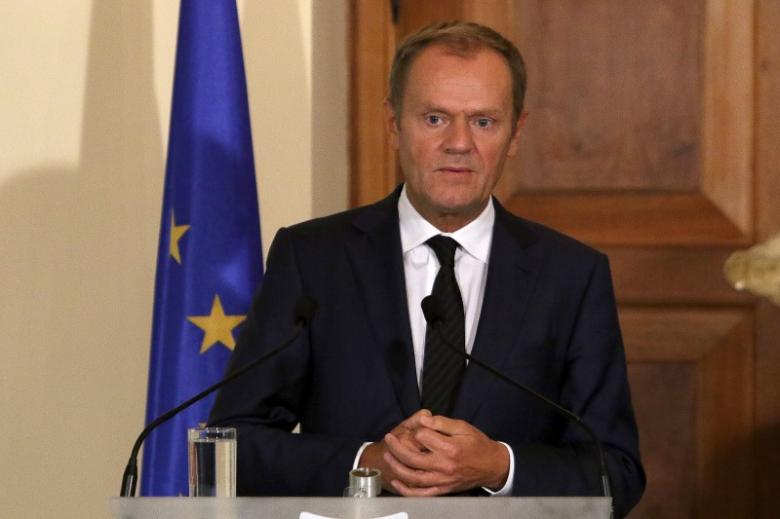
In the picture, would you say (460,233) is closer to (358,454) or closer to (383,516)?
(358,454)

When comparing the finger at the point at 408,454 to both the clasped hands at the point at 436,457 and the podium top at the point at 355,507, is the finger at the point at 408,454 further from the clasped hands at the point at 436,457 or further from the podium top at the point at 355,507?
the podium top at the point at 355,507

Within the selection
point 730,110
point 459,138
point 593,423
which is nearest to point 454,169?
point 459,138

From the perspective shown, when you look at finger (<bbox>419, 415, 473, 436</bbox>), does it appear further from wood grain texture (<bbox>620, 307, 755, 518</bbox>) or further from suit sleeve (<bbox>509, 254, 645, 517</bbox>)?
wood grain texture (<bbox>620, 307, 755, 518</bbox>)

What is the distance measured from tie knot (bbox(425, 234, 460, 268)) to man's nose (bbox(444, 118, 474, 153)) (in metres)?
0.16

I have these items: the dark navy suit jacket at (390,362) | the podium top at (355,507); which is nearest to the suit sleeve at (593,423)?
the dark navy suit jacket at (390,362)

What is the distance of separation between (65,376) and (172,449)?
30 centimetres

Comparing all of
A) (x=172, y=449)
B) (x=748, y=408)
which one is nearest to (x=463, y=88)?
(x=172, y=449)

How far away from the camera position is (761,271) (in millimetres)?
2531

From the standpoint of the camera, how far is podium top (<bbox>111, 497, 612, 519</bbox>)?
1.58 meters

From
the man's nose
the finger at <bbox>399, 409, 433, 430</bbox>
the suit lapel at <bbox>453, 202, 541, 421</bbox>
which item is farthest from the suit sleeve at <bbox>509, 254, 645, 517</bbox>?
the man's nose

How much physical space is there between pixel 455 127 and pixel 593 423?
554 mm

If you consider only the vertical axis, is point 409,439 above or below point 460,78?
below

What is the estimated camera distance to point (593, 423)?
2301mm

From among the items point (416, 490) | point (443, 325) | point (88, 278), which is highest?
point (88, 278)
